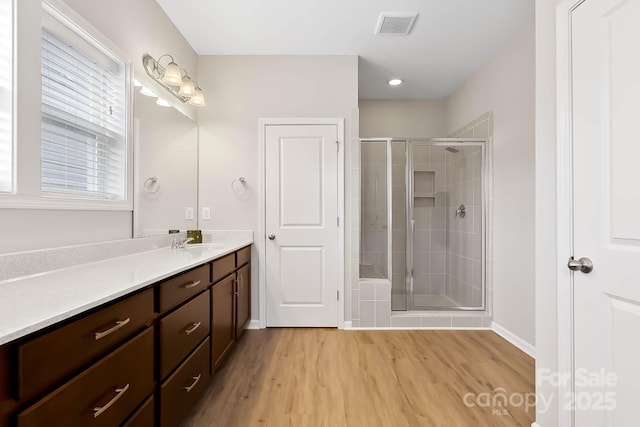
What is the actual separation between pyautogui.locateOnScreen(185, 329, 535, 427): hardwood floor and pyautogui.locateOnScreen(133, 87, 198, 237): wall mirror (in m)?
1.18

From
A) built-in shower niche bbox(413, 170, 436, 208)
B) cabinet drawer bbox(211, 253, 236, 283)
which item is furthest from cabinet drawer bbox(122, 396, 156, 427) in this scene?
built-in shower niche bbox(413, 170, 436, 208)

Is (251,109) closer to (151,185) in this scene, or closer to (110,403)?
(151,185)

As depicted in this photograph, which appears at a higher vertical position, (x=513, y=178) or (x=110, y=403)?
(x=513, y=178)

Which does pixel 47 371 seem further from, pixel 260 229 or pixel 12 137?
pixel 260 229

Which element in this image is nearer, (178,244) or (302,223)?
(178,244)

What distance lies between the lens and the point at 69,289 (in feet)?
3.21

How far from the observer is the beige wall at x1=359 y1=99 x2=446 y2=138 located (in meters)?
4.04

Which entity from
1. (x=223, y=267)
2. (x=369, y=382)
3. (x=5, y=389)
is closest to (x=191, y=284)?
(x=223, y=267)

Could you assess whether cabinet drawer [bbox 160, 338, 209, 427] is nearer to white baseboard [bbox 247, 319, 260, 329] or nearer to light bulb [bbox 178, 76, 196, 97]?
white baseboard [bbox 247, 319, 260, 329]

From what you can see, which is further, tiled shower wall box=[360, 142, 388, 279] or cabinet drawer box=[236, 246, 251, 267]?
tiled shower wall box=[360, 142, 388, 279]

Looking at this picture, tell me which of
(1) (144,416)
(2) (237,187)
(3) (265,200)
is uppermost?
(2) (237,187)

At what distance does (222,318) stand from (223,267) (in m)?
0.34
